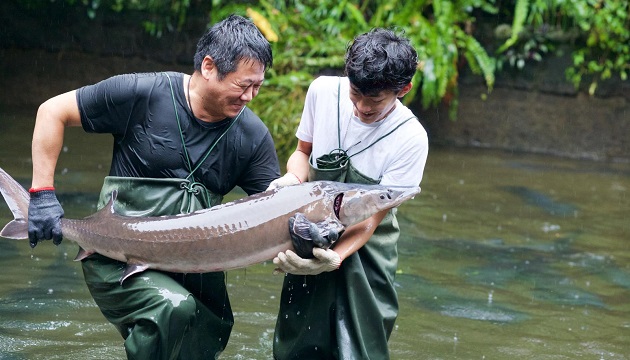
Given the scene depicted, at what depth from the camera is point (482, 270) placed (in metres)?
7.72

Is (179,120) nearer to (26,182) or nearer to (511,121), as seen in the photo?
(26,182)

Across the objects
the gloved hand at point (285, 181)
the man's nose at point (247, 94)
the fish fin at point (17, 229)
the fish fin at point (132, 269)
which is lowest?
the fish fin at point (132, 269)

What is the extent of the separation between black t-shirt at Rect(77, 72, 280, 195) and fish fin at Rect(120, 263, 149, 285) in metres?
0.45

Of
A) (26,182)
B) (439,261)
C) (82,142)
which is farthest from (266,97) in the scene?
(439,261)

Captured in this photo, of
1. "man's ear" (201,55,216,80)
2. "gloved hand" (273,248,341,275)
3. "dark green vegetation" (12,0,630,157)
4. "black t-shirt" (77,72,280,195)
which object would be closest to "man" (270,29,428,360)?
"gloved hand" (273,248,341,275)

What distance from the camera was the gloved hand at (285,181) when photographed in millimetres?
4434

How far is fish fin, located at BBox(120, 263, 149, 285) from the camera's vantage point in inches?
168

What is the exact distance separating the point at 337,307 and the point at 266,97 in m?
7.11

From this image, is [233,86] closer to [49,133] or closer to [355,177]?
[355,177]

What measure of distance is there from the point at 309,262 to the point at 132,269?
79 cm

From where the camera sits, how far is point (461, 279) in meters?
7.47

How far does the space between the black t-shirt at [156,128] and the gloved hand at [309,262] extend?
62 cm

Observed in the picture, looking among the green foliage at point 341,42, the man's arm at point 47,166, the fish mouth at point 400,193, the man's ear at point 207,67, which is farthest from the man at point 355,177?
the green foliage at point 341,42

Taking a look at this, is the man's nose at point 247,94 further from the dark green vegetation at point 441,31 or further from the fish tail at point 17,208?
the dark green vegetation at point 441,31
